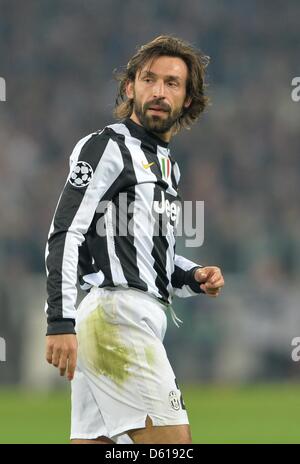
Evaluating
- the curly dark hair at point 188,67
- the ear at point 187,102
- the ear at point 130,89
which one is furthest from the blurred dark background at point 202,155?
the ear at point 130,89

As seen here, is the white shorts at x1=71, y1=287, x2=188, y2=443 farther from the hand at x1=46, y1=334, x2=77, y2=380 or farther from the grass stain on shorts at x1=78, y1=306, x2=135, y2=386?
the hand at x1=46, y1=334, x2=77, y2=380

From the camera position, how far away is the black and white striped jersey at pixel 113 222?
409 cm

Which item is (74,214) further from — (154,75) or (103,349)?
(154,75)

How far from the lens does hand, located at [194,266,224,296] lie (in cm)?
456

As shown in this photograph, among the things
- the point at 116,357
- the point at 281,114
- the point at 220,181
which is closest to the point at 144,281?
the point at 116,357

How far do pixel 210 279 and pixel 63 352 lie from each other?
34.3 inches

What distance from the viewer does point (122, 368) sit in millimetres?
4262

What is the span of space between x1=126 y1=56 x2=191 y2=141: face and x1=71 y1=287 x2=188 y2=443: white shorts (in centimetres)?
73

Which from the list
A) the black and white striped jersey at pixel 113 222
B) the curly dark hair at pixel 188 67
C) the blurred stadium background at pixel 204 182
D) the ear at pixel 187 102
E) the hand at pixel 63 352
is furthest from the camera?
the blurred stadium background at pixel 204 182

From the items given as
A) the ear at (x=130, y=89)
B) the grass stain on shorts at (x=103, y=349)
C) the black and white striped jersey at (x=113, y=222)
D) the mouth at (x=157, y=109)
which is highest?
the ear at (x=130, y=89)

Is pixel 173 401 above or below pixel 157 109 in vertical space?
below

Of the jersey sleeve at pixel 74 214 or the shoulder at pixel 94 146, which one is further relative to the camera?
the shoulder at pixel 94 146

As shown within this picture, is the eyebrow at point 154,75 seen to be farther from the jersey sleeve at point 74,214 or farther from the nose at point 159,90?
the jersey sleeve at point 74,214

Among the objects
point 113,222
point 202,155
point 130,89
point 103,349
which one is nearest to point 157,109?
point 130,89
